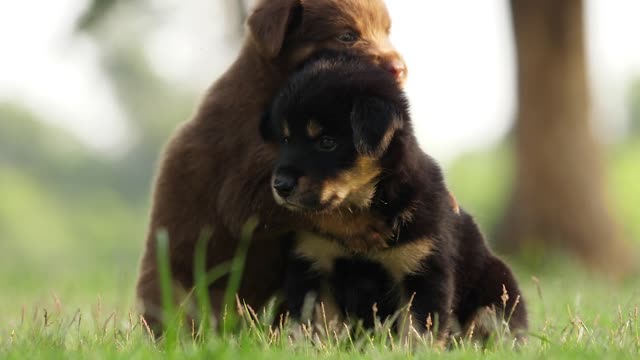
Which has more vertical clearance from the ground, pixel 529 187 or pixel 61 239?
pixel 529 187

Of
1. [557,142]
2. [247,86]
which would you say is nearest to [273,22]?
[247,86]

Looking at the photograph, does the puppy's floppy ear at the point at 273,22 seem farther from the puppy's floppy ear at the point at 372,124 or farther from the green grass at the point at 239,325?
the green grass at the point at 239,325

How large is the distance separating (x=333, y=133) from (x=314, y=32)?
91 centimetres

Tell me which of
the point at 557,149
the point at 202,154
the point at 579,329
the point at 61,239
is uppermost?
the point at 202,154

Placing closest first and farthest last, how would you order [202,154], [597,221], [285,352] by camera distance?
[285,352] < [202,154] < [597,221]

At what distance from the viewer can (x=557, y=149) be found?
1372cm

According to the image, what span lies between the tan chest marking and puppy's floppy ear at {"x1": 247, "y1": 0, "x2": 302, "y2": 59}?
1002mm

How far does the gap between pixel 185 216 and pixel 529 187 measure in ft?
28.3

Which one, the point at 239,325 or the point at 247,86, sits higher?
the point at 247,86

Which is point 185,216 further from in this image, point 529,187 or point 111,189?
point 111,189

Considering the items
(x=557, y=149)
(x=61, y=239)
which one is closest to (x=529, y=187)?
(x=557, y=149)

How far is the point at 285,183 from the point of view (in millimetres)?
4891

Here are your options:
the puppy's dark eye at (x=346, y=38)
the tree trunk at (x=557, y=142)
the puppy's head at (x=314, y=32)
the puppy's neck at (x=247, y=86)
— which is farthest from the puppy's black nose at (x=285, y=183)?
the tree trunk at (x=557, y=142)

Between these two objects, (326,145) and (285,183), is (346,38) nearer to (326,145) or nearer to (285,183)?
(326,145)
